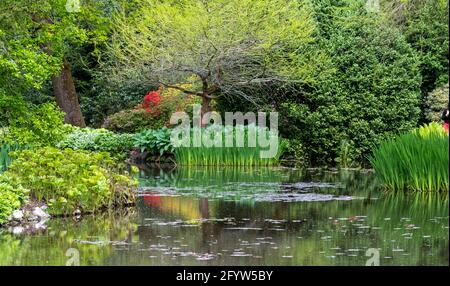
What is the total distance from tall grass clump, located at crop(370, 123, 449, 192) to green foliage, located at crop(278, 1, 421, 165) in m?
7.32

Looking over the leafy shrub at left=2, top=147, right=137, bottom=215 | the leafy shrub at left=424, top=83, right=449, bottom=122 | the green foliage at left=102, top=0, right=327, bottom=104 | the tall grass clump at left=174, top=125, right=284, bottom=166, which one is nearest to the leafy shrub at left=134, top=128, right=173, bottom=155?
the tall grass clump at left=174, top=125, right=284, bottom=166

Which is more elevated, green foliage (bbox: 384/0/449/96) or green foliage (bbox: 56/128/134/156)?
green foliage (bbox: 384/0/449/96)

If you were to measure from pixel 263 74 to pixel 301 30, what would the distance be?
4.74ft

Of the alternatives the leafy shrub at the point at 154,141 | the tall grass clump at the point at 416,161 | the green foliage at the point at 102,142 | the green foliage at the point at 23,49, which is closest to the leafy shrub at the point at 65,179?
the green foliage at the point at 23,49

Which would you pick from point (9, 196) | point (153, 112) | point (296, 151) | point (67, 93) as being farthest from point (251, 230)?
point (67, 93)

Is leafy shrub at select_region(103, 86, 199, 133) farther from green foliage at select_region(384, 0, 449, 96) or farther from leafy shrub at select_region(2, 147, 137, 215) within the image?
leafy shrub at select_region(2, 147, 137, 215)

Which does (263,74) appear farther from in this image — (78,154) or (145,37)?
(78,154)

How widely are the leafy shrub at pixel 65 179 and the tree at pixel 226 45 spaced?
923 centimetres

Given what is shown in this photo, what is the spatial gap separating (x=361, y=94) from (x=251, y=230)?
12606 millimetres

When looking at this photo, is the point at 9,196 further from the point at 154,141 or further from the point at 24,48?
the point at 154,141

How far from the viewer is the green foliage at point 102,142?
24938 mm

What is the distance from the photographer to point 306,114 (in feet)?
77.5

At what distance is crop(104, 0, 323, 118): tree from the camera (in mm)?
22391

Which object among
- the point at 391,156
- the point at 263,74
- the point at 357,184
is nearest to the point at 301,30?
the point at 263,74
